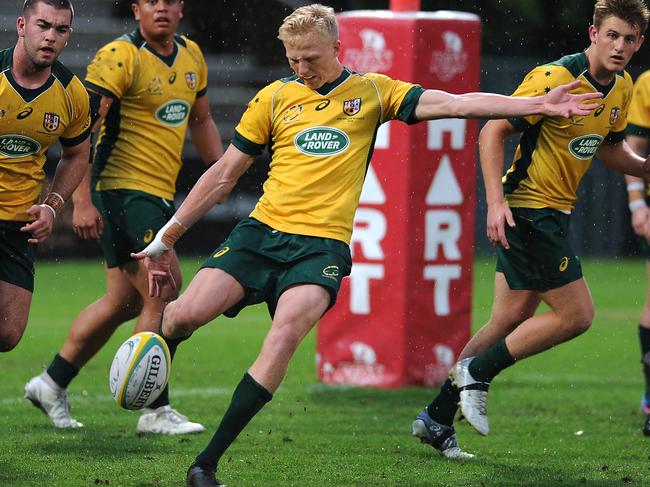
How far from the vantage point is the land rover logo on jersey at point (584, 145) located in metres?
7.03

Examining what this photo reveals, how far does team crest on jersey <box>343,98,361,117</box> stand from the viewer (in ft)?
21.0

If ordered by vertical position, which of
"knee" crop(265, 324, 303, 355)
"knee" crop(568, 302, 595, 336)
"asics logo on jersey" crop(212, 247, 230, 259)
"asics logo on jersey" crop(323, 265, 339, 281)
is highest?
"asics logo on jersey" crop(212, 247, 230, 259)

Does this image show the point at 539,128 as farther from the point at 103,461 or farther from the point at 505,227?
the point at 103,461

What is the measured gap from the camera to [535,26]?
2244 centimetres

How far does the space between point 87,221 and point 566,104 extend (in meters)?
3.01

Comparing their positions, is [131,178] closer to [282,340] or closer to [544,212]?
[282,340]

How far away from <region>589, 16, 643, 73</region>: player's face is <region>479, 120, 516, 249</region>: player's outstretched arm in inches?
24.2

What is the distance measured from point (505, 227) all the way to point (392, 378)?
2650 mm

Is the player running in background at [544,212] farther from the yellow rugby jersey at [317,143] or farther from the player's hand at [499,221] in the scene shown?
the yellow rugby jersey at [317,143]

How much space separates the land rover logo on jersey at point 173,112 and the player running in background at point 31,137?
830 millimetres

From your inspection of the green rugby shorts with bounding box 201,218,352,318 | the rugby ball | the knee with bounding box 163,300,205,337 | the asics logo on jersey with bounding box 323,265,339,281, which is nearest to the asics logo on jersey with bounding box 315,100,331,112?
the green rugby shorts with bounding box 201,218,352,318

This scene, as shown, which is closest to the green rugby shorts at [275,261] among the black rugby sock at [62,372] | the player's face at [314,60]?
the player's face at [314,60]

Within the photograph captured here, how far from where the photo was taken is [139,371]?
20.4 ft

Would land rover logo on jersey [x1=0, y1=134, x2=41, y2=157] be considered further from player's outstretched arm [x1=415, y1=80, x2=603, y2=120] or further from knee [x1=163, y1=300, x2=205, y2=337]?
player's outstretched arm [x1=415, y1=80, x2=603, y2=120]
